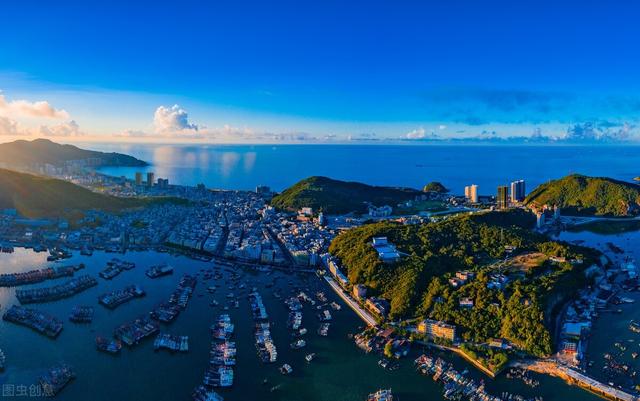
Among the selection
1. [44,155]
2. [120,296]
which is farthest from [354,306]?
[44,155]

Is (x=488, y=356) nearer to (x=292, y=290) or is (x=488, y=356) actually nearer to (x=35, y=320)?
(x=292, y=290)

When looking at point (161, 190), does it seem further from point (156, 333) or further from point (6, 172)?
point (156, 333)

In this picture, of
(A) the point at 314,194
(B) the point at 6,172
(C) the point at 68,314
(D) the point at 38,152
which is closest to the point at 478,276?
(C) the point at 68,314

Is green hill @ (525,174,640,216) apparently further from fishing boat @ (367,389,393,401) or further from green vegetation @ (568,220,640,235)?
fishing boat @ (367,389,393,401)

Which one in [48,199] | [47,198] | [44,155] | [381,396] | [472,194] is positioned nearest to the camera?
[381,396]

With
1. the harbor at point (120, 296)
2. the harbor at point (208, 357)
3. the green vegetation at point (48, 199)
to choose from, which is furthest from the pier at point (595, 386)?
the green vegetation at point (48, 199)
